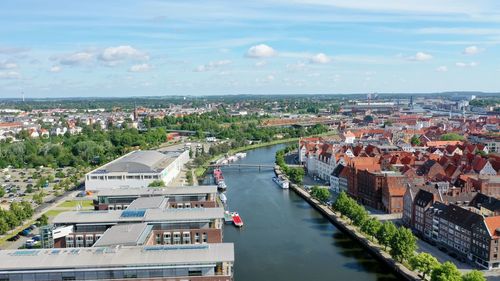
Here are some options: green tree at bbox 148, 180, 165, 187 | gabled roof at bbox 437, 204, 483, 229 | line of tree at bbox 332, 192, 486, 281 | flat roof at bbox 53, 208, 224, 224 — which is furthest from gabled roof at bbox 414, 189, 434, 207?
green tree at bbox 148, 180, 165, 187

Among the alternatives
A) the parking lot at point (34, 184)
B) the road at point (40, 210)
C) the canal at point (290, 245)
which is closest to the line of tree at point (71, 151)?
the parking lot at point (34, 184)

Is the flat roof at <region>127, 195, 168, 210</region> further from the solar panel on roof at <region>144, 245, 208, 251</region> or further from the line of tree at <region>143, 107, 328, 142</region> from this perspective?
the line of tree at <region>143, 107, 328, 142</region>

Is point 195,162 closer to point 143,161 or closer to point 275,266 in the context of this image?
point 143,161

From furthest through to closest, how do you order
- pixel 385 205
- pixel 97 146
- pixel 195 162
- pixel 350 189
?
pixel 97 146 → pixel 195 162 → pixel 350 189 → pixel 385 205

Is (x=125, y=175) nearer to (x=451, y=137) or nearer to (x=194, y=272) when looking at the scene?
(x=194, y=272)

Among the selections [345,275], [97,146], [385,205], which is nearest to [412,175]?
[385,205]

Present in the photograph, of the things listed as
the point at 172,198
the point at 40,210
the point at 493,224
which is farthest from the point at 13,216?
the point at 493,224
